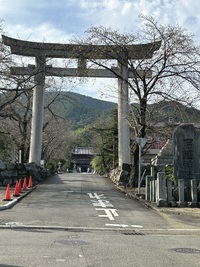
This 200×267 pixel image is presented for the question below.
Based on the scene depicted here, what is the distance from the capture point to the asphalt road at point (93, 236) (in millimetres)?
Answer: 7375

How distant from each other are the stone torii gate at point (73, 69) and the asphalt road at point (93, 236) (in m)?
11.8

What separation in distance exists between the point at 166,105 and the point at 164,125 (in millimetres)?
1604

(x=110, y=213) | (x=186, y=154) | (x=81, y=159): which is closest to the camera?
(x=110, y=213)

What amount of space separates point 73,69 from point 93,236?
2504 centimetres

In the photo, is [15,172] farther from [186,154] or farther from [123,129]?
[186,154]

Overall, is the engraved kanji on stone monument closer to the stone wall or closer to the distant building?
the stone wall

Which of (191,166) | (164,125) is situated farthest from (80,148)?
(191,166)

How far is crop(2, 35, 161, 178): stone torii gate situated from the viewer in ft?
88.5

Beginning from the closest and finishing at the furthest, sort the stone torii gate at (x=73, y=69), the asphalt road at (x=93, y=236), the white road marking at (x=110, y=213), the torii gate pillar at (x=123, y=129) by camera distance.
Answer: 1. the asphalt road at (x=93, y=236)
2. the white road marking at (x=110, y=213)
3. the stone torii gate at (x=73, y=69)
4. the torii gate pillar at (x=123, y=129)

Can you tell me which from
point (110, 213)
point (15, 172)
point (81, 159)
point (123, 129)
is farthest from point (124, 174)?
point (81, 159)

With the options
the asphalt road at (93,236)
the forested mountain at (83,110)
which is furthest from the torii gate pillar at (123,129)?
the asphalt road at (93,236)

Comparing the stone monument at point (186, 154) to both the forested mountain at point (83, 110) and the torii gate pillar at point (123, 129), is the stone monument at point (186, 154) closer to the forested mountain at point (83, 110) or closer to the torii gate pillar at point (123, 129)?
the torii gate pillar at point (123, 129)

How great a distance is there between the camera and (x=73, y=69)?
112 feet

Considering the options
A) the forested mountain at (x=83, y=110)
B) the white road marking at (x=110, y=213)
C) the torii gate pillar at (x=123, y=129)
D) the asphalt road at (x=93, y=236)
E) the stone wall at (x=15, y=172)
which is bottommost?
the asphalt road at (x=93, y=236)
